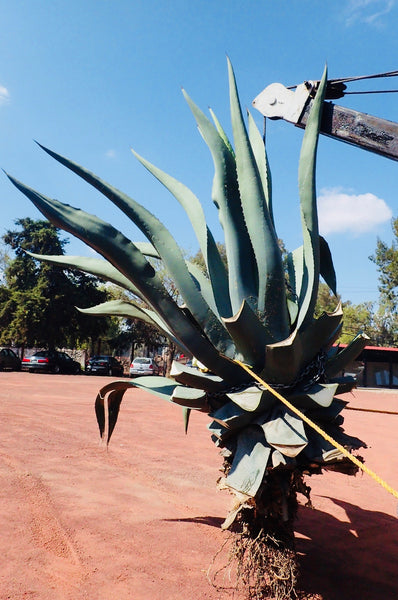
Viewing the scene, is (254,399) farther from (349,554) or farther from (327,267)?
(349,554)

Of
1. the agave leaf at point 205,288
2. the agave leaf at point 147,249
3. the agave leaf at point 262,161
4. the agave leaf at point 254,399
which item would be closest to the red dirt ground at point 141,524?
the agave leaf at point 254,399

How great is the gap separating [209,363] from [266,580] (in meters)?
1.13

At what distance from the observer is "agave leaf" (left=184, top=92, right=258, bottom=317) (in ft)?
7.18

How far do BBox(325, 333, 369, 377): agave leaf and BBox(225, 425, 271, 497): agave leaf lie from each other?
550 mm

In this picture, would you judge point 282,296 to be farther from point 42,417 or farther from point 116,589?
point 42,417

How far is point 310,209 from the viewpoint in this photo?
6.74 ft

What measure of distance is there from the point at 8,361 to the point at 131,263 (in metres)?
23.2

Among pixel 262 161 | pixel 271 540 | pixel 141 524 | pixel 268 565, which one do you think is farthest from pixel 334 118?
pixel 141 524

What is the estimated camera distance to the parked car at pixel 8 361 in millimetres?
22531

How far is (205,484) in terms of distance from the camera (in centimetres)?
466

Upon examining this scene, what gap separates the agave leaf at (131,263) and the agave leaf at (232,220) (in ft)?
1.04

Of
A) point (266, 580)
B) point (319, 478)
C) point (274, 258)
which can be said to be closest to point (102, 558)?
point (266, 580)

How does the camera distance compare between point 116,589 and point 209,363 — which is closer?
point 209,363

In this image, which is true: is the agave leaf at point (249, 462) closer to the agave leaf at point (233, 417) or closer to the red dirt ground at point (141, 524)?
the agave leaf at point (233, 417)
